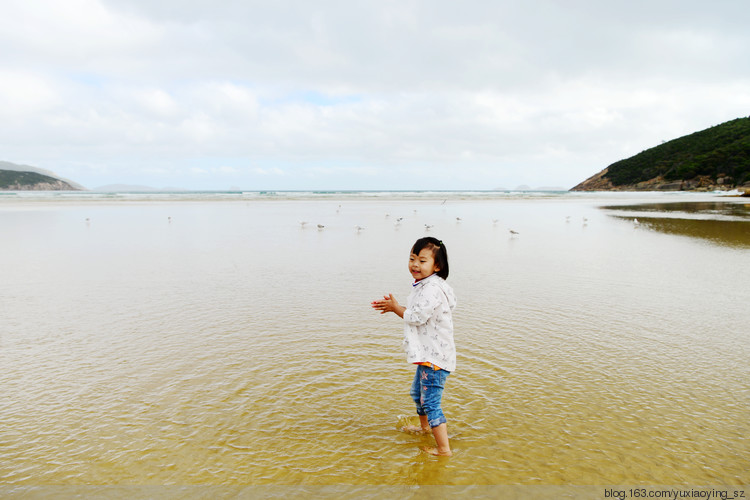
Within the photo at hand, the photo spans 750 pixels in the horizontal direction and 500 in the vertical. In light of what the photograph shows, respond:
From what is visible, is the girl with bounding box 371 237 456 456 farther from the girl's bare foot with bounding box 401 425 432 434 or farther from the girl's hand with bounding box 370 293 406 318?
the girl's bare foot with bounding box 401 425 432 434

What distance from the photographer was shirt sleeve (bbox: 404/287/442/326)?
3.79m

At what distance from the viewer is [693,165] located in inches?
3346

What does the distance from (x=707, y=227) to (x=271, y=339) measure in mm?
25259

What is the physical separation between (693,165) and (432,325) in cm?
10528

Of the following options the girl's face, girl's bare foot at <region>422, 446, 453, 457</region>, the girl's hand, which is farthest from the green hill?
girl's bare foot at <region>422, 446, 453, 457</region>

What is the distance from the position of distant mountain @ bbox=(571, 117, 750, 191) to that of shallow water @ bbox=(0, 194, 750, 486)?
84326 mm

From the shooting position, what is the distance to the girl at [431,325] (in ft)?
12.5

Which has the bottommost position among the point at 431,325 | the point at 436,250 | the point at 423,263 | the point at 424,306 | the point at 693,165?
the point at 431,325

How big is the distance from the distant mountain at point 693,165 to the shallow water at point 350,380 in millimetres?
84326

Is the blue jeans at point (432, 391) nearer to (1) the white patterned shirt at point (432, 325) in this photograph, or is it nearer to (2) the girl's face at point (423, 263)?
(1) the white patterned shirt at point (432, 325)

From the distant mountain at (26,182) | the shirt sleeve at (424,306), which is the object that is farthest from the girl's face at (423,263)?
the distant mountain at (26,182)

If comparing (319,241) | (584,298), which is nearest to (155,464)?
(584,298)

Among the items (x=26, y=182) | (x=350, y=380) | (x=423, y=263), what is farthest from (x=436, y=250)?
(x=26, y=182)

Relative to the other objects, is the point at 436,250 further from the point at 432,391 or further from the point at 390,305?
the point at 432,391
